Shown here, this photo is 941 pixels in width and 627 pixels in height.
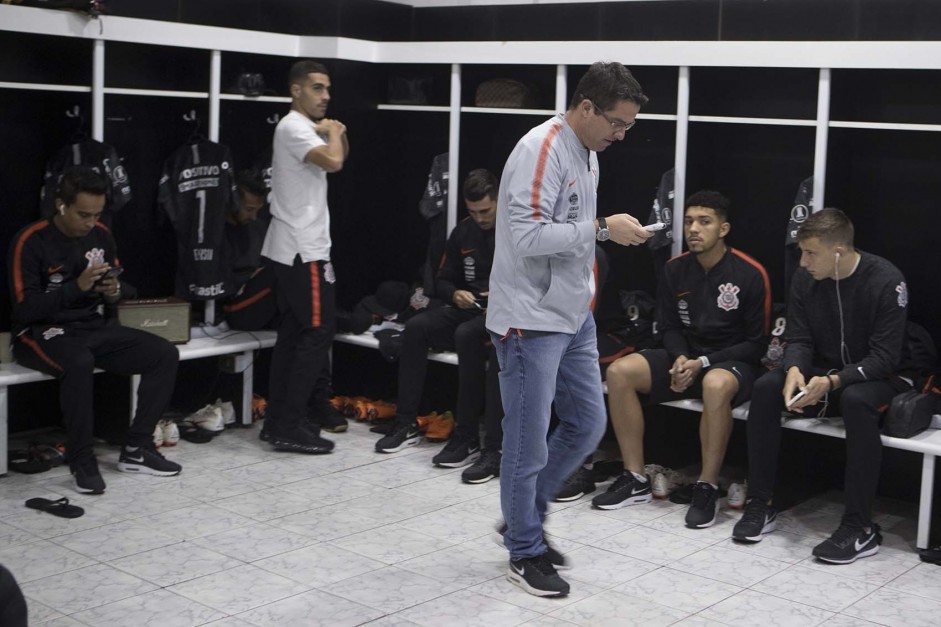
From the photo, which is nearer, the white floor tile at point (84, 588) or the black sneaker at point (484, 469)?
the white floor tile at point (84, 588)

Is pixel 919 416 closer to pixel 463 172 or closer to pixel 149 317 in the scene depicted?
pixel 463 172

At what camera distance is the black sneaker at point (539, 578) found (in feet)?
11.3

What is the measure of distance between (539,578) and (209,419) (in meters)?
2.27

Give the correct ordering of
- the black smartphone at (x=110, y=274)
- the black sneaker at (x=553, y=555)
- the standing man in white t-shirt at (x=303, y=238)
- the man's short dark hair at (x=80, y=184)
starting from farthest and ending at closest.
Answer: the standing man in white t-shirt at (x=303, y=238)
the black smartphone at (x=110, y=274)
the man's short dark hair at (x=80, y=184)
the black sneaker at (x=553, y=555)

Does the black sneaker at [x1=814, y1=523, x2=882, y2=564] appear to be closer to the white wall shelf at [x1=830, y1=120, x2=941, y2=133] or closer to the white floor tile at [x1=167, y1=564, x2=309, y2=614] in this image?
the white wall shelf at [x1=830, y1=120, x2=941, y2=133]

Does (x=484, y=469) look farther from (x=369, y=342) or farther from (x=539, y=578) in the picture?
(x=539, y=578)

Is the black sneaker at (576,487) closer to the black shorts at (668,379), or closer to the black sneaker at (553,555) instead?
the black shorts at (668,379)

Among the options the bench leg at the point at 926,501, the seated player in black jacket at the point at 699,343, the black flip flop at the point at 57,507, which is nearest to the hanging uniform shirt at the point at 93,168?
the black flip flop at the point at 57,507

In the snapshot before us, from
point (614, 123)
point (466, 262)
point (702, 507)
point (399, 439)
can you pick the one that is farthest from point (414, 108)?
point (614, 123)

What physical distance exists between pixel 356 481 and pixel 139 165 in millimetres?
1863

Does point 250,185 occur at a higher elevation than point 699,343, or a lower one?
higher

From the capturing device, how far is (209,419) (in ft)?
17.3

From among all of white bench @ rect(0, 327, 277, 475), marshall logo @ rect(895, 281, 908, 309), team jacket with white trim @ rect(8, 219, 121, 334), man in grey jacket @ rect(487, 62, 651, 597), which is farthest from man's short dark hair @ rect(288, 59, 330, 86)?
marshall logo @ rect(895, 281, 908, 309)

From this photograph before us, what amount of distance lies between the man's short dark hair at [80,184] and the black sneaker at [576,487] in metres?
2.01
